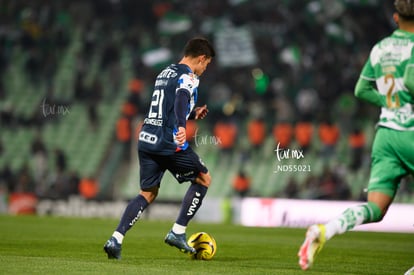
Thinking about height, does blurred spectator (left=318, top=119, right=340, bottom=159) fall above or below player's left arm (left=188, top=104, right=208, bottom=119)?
below

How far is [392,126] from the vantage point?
6.98 m

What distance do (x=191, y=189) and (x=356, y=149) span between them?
13323 mm

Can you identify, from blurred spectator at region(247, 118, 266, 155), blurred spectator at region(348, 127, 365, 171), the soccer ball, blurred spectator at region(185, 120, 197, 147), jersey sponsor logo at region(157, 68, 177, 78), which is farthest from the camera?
blurred spectator at region(247, 118, 266, 155)

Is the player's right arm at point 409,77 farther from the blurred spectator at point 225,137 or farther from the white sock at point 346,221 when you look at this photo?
the blurred spectator at point 225,137

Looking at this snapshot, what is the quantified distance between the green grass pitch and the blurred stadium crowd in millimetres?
6955

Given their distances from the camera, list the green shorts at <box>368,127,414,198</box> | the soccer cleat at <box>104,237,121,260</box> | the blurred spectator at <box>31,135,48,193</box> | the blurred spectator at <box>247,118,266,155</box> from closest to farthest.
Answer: the green shorts at <box>368,127,414,198</box> < the soccer cleat at <box>104,237,121,260</box> < the blurred spectator at <box>247,118,266,155</box> < the blurred spectator at <box>31,135,48,193</box>

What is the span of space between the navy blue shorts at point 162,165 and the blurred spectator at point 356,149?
519 inches

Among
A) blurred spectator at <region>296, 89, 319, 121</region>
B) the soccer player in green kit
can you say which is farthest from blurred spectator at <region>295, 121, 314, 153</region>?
the soccer player in green kit

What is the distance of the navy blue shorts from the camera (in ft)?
31.0

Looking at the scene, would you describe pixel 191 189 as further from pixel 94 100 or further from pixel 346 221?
pixel 94 100

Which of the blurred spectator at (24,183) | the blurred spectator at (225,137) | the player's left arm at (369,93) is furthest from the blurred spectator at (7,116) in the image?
the player's left arm at (369,93)

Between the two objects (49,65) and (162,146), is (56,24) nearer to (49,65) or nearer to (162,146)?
(49,65)

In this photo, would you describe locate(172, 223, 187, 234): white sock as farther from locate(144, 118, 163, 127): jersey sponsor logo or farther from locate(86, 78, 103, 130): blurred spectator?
locate(86, 78, 103, 130): blurred spectator

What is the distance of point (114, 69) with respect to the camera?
2805 cm
